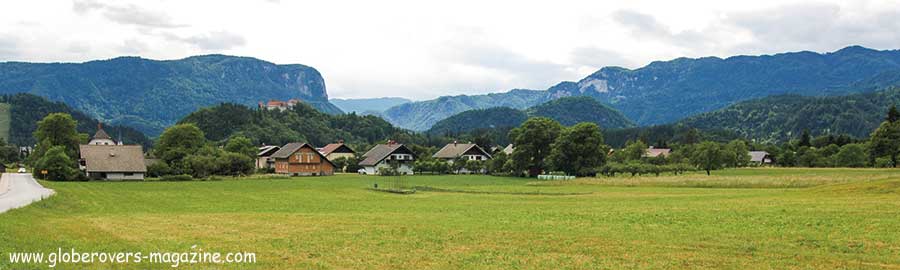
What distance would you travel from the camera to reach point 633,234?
2528 centimetres

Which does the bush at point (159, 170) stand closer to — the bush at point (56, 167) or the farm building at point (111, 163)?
the farm building at point (111, 163)

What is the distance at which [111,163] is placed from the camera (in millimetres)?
87938

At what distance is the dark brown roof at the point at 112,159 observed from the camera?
87125mm

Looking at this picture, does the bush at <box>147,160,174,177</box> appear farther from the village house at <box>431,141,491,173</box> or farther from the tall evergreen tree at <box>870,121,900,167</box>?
the tall evergreen tree at <box>870,121,900,167</box>

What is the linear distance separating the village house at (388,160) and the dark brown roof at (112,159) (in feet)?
129

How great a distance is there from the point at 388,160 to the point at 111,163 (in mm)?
46645

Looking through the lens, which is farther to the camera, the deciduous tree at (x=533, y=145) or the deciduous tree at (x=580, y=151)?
the deciduous tree at (x=533, y=145)

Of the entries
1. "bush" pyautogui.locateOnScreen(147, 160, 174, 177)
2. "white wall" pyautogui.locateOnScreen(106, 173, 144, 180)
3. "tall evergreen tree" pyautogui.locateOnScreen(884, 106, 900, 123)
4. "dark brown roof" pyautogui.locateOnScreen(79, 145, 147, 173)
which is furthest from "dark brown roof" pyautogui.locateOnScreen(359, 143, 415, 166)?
"tall evergreen tree" pyautogui.locateOnScreen(884, 106, 900, 123)

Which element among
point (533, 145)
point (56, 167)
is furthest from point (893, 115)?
point (56, 167)

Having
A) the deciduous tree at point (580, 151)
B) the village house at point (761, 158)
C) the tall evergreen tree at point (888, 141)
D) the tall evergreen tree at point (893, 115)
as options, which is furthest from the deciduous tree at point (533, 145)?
the village house at point (761, 158)

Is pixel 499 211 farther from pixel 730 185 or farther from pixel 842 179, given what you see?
pixel 842 179

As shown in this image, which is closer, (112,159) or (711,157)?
(112,159)

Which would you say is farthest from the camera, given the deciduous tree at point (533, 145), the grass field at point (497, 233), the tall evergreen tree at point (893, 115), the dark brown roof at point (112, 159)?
the tall evergreen tree at point (893, 115)

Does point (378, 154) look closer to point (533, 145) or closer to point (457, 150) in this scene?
point (457, 150)
